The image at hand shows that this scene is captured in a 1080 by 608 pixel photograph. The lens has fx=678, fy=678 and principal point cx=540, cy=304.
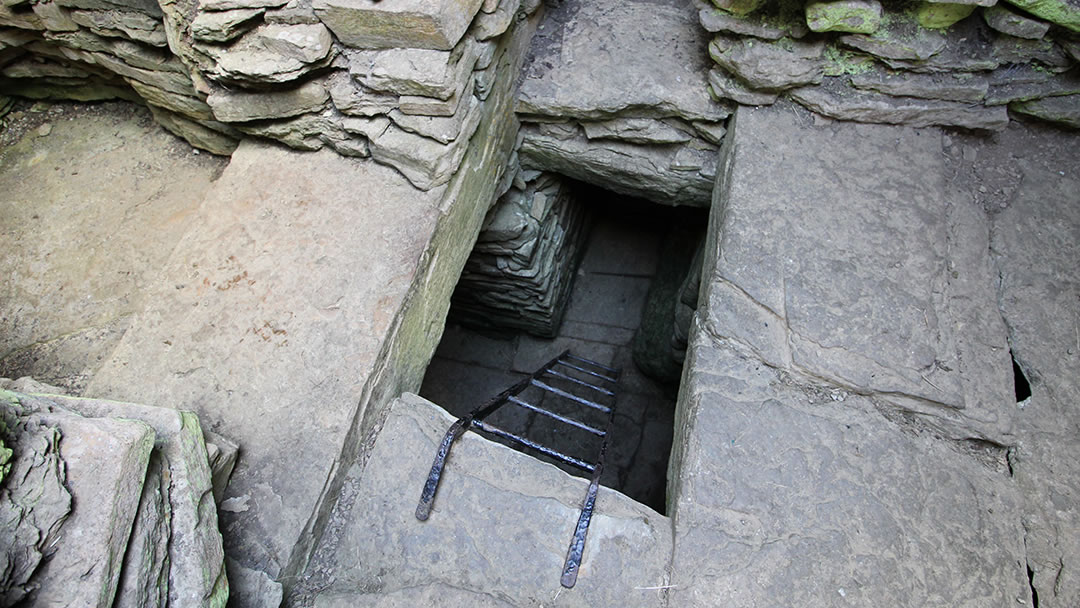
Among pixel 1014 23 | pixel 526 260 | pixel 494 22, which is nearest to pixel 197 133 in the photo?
pixel 494 22

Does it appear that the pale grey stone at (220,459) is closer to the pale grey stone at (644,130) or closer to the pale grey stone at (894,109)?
the pale grey stone at (644,130)

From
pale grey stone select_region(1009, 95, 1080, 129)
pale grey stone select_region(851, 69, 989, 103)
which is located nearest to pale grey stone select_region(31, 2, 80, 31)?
pale grey stone select_region(851, 69, 989, 103)

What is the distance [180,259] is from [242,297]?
29 centimetres

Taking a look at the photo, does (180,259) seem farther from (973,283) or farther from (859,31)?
(973,283)

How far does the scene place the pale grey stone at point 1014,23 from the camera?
2047mm

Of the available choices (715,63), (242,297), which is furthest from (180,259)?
(715,63)

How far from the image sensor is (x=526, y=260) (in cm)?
342

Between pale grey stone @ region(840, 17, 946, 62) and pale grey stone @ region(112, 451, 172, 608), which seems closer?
pale grey stone @ region(112, 451, 172, 608)

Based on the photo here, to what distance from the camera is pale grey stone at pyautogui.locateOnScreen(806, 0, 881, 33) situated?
6.89ft

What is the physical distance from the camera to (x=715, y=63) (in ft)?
8.24

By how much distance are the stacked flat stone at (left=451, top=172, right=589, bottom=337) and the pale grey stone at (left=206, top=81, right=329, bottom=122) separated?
1.06 m

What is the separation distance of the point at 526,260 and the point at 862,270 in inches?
66.7

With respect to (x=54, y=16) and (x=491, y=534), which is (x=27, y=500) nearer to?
(x=491, y=534)

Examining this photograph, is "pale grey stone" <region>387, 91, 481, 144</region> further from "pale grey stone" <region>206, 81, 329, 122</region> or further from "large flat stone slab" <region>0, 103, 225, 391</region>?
"large flat stone slab" <region>0, 103, 225, 391</region>
